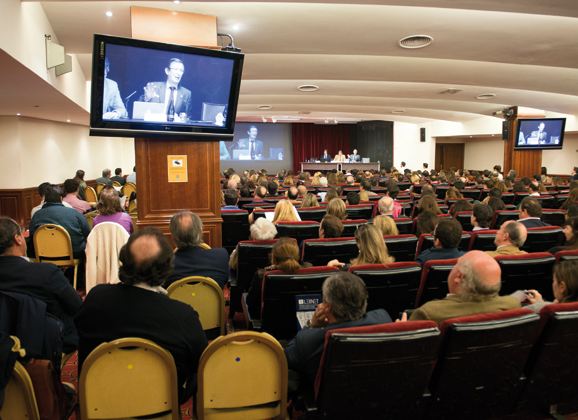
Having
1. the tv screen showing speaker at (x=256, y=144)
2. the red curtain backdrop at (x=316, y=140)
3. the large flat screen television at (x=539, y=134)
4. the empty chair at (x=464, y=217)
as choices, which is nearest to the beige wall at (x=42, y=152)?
the tv screen showing speaker at (x=256, y=144)

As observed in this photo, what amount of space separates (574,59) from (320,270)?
22.8 feet

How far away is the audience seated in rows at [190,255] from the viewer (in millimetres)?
2719

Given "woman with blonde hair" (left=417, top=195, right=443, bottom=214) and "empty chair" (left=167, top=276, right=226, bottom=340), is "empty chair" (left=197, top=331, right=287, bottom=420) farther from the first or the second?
"woman with blonde hair" (left=417, top=195, right=443, bottom=214)

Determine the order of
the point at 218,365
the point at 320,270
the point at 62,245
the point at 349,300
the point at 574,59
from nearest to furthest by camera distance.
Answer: the point at 218,365 < the point at 349,300 < the point at 320,270 < the point at 62,245 < the point at 574,59

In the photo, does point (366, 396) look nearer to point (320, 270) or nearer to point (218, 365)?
point (218, 365)

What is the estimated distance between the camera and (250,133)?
2242cm

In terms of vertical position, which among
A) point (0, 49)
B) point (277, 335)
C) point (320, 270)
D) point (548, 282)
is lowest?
point (277, 335)

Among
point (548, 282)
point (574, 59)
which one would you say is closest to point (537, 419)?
point (548, 282)

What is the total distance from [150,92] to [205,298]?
7.83 ft

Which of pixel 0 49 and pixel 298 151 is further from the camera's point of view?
pixel 298 151

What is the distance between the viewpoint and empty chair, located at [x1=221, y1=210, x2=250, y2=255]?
5.04m

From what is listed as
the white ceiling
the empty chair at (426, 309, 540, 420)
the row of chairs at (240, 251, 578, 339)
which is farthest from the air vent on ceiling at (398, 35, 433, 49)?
the empty chair at (426, 309, 540, 420)

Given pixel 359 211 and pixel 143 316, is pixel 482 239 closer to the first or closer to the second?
pixel 359 211

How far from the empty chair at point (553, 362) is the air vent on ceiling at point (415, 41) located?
497 centimetres
